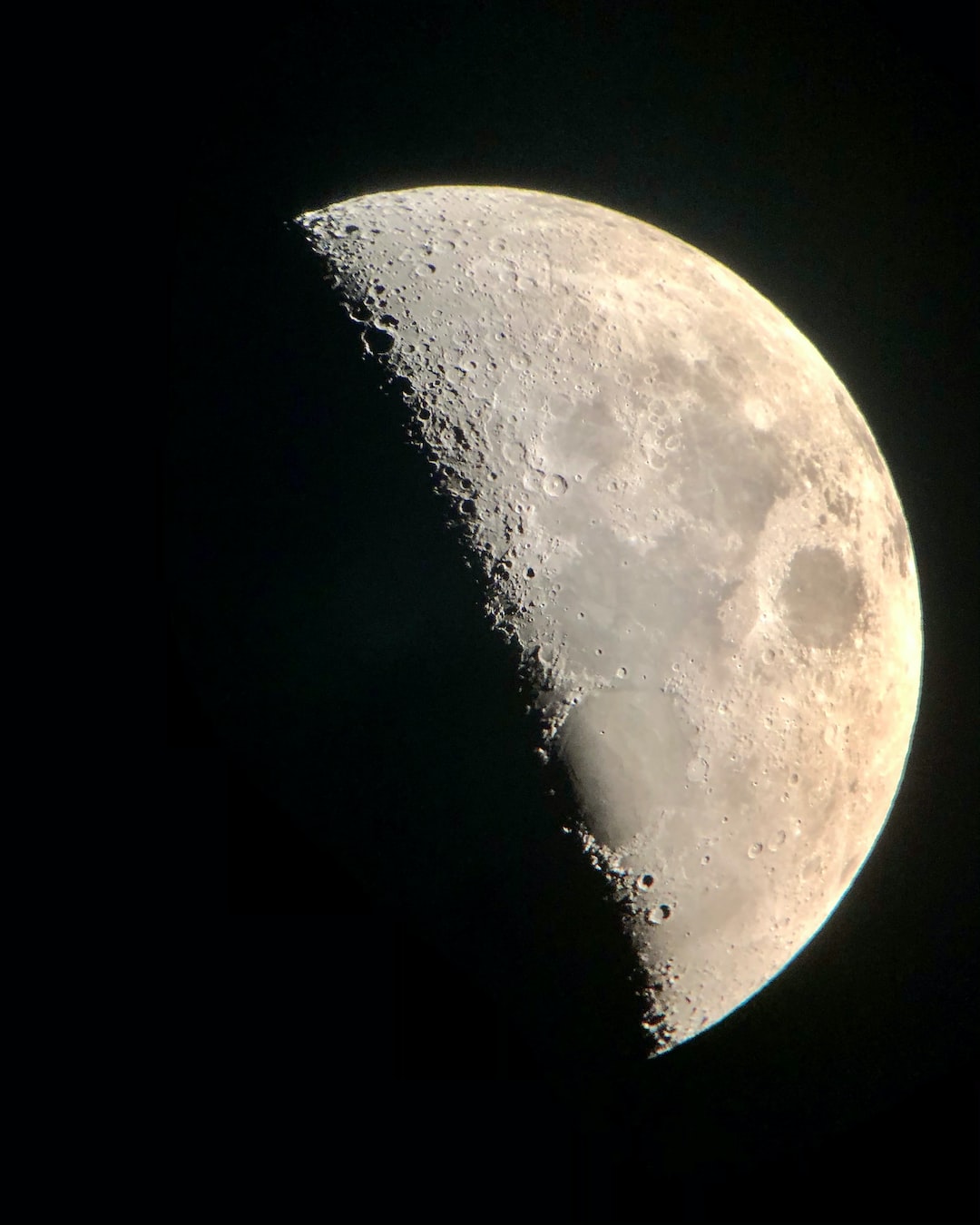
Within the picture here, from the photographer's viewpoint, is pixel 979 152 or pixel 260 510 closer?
pixel 260 510

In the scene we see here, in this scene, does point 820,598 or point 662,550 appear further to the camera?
point 820,598

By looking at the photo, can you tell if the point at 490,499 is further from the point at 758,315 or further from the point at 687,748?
the point at 758,315

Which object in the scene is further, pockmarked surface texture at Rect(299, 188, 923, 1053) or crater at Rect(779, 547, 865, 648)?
crater at Rect(779, 547, 865, 648)

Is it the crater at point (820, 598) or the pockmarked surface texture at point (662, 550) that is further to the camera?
the crater at point (820, 598)

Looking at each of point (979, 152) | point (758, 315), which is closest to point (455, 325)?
point (758, 315)
